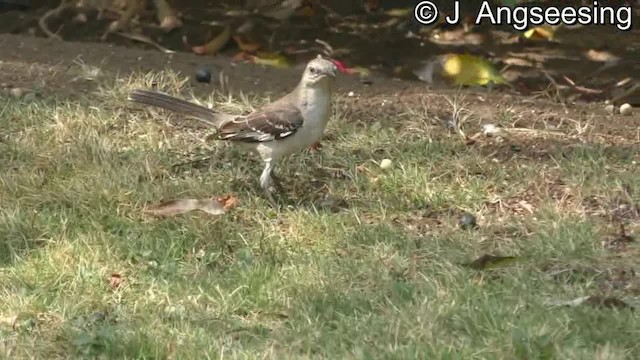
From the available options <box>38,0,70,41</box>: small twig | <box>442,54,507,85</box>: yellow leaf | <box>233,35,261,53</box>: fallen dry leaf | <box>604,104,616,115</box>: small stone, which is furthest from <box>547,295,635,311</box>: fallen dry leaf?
<box>38,0,70,41</box>: small twig

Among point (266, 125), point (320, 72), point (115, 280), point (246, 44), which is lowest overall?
point (115, 280)

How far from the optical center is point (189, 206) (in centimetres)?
566

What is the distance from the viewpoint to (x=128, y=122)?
6949 mm

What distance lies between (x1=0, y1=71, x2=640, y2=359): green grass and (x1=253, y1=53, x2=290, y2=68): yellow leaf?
1.10 m

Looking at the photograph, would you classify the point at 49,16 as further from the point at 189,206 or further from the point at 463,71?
the point at 189,206

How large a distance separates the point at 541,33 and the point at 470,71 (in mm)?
870

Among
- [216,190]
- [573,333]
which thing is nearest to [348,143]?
[216,190]

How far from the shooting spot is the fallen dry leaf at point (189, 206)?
222 inches

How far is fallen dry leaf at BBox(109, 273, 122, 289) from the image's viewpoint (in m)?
5.04

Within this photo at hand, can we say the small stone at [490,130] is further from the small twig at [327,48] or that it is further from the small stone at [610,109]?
the small twig at [327,48]

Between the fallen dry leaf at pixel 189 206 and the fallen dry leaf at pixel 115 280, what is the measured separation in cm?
59

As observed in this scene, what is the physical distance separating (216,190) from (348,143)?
99 centimetres

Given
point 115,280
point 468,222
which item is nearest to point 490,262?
point 468,222

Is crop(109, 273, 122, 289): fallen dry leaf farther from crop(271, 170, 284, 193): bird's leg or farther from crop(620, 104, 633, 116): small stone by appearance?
crop(620, 104, 633, 116): small stone
